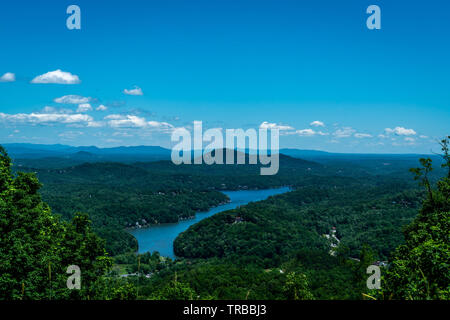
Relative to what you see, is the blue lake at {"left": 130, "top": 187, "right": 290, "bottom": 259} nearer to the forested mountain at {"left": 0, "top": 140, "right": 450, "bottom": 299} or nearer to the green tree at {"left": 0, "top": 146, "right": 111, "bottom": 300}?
the forested mountain at {"left": 0, "top": 140, "right": 450, "bottom": 299}

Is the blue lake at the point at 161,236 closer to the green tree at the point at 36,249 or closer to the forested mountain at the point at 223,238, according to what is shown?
the forested mountain at the point at 223,238

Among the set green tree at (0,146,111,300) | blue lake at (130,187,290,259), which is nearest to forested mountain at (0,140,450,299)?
green tree at (0,146,111,300)

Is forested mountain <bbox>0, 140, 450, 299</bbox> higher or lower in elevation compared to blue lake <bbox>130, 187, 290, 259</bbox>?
higher

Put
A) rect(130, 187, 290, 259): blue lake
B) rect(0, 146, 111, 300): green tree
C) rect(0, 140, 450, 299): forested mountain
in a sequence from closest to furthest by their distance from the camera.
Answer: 1. rect(0, 140, 450, 299): forested mountain
2. rect(0, 146, 111, 300): green tree
3. rect(130, 187, 290, 259): blue lake

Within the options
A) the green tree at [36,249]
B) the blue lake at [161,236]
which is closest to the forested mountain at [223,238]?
the green tree at [36,249]

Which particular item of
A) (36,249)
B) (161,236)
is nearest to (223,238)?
(161,236)

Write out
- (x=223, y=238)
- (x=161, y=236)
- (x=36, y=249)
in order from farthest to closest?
(x=161, y=236) → (x=223, y=238) → (x=36, y=249)

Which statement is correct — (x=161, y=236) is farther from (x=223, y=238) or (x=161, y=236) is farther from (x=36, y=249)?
(x=36, y=249)

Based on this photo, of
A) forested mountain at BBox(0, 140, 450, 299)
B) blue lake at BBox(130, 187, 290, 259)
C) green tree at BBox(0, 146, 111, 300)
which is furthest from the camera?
blue lake at BBox(130, 187, 290, 259)
